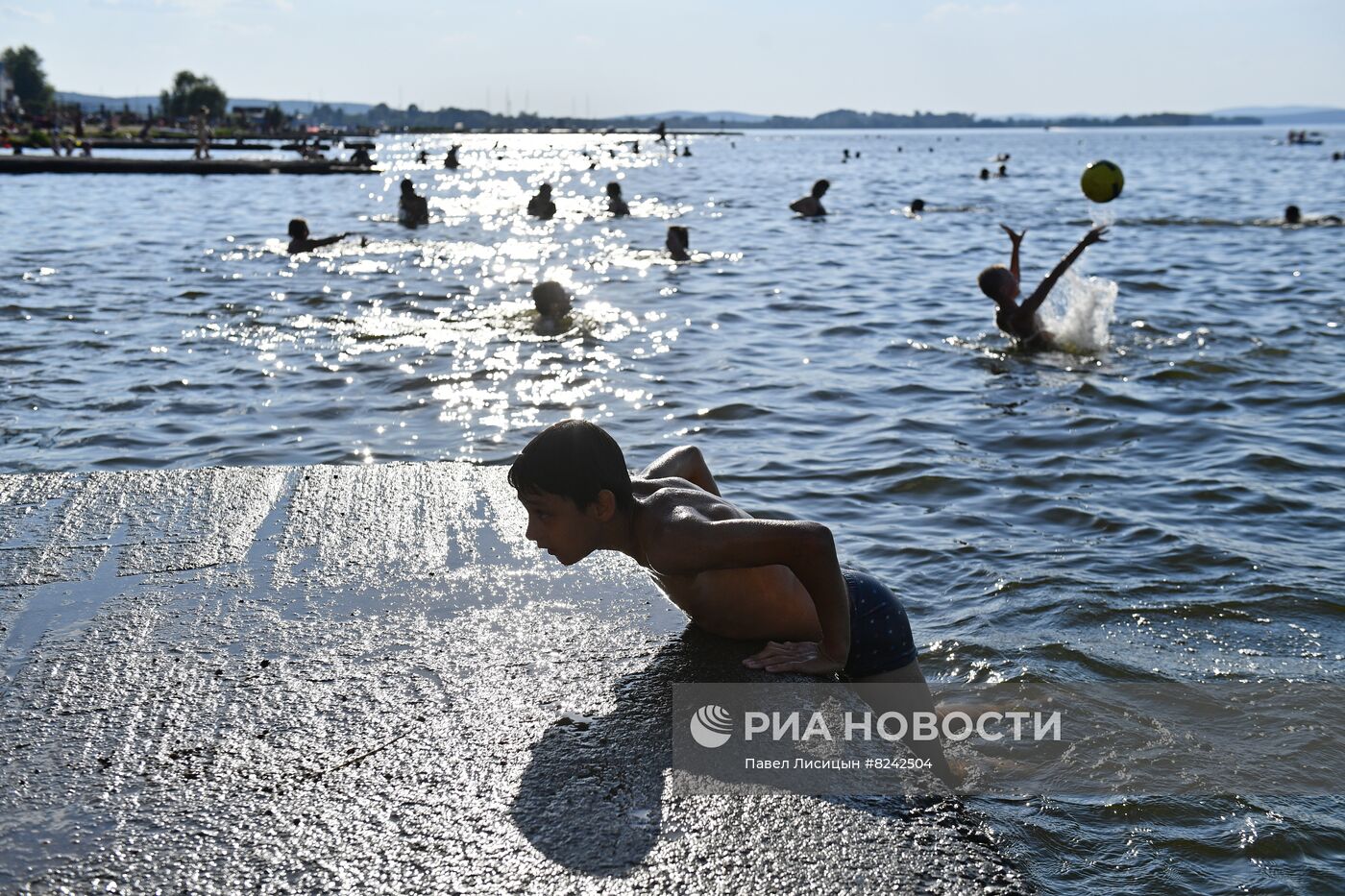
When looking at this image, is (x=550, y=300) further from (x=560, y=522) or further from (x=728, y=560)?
(x=728, y=560)

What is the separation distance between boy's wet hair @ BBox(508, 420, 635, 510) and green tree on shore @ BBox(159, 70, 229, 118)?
139 meters

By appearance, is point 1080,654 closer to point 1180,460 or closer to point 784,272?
point 1180,460

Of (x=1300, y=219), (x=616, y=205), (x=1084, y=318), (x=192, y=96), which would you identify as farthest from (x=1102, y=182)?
(x=192, y=96)

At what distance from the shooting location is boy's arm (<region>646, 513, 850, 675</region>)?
3.27 metres

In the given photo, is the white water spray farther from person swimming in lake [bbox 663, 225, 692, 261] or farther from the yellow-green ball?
person swimming in lake [bbox 663, 225, 692, 261]

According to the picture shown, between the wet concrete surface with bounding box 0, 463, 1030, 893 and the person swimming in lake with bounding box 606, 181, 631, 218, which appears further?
the person swimming in lake with bounding box 606, 181, 631, 218

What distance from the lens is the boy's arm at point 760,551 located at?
3.27 metres

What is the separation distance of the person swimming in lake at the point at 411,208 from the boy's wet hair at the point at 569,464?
24.9m

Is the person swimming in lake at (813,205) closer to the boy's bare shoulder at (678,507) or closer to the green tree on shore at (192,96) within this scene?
the boy's bare shoulder at (678,507)

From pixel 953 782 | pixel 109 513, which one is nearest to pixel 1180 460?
pixel 953 782

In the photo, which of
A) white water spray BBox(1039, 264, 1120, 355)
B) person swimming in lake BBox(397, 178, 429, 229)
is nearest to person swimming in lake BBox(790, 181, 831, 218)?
person swimming in lake BBox(397, 178, 429, 229)

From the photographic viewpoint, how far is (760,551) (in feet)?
10.8

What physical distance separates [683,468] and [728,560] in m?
0.84

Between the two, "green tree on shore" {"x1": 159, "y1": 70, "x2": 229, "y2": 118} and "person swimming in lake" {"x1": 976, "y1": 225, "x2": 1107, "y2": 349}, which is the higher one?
"green tree on shore" {"x1": 159, "y1": 70, "x2": 229, "y2": 118}
